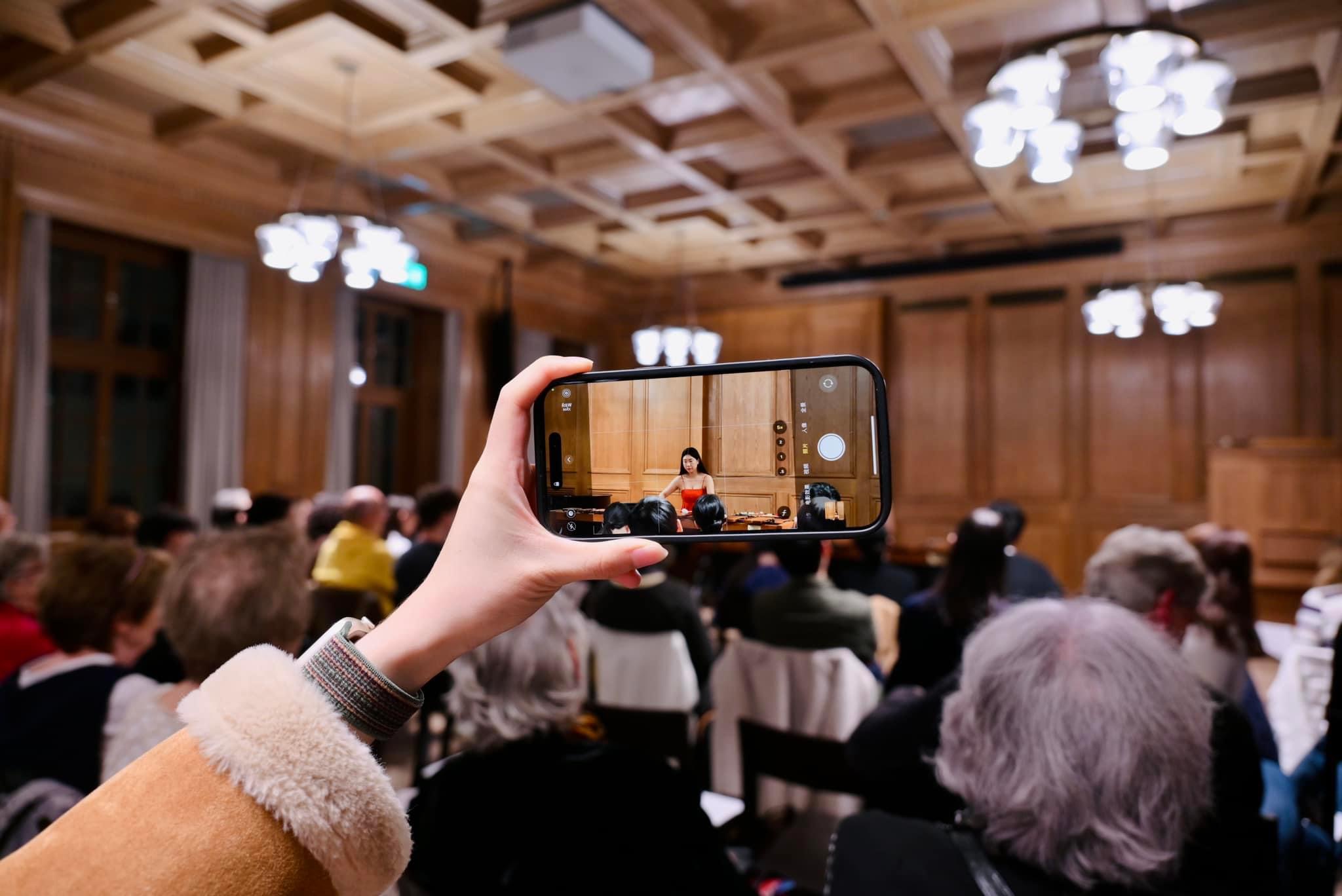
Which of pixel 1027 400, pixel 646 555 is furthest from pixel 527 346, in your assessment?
pixel 646 555

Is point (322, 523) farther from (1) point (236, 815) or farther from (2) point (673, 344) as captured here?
(1) point (236, 815)

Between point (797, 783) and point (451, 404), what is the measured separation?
6582mm

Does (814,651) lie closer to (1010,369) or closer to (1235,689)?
(1235,689)

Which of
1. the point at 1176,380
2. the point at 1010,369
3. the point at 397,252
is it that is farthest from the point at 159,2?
the point at 1176,380

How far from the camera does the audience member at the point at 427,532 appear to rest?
3.73 m

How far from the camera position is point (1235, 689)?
250 centimetres

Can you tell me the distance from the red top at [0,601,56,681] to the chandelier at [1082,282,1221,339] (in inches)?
259

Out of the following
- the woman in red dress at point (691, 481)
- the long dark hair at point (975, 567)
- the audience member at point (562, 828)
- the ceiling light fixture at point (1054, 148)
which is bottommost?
the audience member at point (562, 828)

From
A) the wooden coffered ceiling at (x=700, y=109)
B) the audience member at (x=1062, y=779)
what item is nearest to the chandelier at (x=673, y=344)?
the wooden coffered ceiling at (x=700, y=109)

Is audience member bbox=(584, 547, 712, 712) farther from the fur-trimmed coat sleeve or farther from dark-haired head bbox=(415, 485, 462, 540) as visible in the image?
the fur-trimmed coat sleeve

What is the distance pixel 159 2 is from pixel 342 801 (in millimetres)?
4823

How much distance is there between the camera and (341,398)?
729 cm

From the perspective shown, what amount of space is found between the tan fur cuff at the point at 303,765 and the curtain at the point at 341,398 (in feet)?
23.3

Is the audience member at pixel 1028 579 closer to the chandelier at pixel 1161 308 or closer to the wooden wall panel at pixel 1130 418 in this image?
the chandelier at pixel 1161 308
